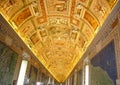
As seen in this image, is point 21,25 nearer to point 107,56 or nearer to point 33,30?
point 33,30

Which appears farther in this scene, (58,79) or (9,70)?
(58,79)

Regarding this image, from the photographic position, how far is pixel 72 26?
13.6 metres

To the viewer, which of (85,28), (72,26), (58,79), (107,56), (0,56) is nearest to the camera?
(107,56)

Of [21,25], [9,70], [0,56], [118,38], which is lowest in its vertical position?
[9,70]

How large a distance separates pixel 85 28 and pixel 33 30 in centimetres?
476

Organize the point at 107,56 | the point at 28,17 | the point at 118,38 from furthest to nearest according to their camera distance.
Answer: the point at 28,17
the point at 107,56
the point at 118,38

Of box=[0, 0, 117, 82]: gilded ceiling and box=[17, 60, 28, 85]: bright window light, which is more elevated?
box=[0, 0, 117, 82]: gilded ceiling

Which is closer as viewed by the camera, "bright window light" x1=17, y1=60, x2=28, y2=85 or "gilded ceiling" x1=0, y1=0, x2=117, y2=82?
"gilded ceiling" x1=0, y1=0, x2=117, y2=82

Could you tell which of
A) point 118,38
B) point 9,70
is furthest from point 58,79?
point 118,38

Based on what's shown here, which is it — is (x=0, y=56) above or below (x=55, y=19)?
below

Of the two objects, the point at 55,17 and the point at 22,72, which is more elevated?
the point at 55,17

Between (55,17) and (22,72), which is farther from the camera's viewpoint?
(22,72)

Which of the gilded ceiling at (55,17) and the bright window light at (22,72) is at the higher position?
the gilded ceiling at (55,17)

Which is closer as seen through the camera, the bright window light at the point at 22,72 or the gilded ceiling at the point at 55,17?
the gilded ceiling at the point at 55,17
